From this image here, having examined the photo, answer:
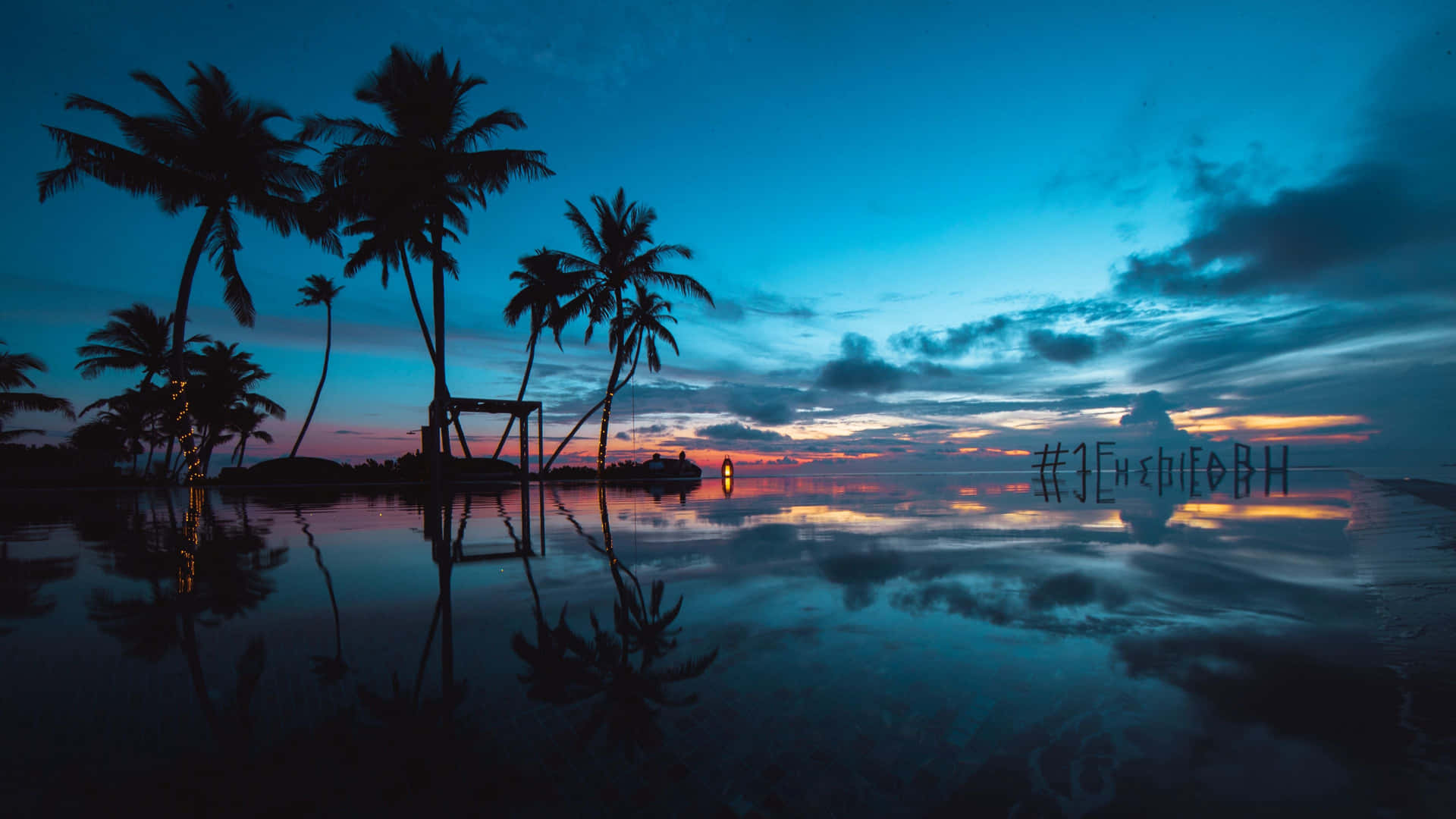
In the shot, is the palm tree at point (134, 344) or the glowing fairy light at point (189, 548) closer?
the glowing fairy light at point (189, 548)

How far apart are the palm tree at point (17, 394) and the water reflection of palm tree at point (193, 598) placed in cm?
2756

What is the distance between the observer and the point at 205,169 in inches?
640

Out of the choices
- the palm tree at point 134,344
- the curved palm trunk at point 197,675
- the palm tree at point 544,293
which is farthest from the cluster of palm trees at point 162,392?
the curved palm trunk at point 197,675

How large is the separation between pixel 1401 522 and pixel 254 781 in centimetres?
1236

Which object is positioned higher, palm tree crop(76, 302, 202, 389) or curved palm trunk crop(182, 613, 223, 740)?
palm tree crop(76, 302, 202, 389)

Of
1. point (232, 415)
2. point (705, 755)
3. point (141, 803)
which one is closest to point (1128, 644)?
point (705, 755)

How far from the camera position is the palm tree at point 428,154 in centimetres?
1658

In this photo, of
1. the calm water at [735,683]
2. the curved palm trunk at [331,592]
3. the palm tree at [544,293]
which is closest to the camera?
the calm water at [735,683]

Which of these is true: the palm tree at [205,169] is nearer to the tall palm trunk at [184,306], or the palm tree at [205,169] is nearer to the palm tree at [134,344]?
the tall palm trunk at [184,306]

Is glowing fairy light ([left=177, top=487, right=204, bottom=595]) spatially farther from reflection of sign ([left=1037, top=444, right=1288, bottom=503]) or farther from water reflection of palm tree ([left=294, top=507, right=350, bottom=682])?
reflection of sign ([left=1037, top=444, right=1288, bottom=503])

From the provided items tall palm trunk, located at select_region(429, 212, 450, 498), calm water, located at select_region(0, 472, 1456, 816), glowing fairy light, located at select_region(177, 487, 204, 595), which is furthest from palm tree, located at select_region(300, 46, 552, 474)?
calm water, located at select_region(0, 472, 1456, 816)

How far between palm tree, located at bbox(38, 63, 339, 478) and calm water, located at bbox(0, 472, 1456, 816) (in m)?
14.9

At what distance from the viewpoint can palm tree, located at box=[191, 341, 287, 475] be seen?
27.2 metres

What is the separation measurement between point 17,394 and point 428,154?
78.0 feet
